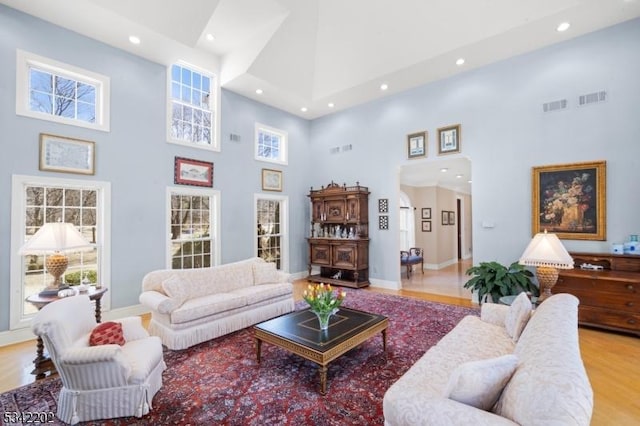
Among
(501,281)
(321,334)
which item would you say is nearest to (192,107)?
(321,334)

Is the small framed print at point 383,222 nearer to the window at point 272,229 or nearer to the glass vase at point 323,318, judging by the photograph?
the window at point 272,229

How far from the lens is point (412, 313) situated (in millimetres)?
4586

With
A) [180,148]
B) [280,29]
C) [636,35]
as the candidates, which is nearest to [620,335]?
[636,35]

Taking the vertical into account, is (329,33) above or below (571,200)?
above

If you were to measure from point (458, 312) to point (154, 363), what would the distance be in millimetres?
4169

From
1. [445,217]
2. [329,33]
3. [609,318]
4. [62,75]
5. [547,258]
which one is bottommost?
[609,318]

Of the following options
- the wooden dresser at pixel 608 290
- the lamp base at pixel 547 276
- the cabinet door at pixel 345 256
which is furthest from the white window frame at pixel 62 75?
the wooden dresser at pixel 608 290

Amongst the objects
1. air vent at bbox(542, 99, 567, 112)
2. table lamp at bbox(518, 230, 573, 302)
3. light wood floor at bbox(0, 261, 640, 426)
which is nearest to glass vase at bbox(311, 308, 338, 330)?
light wood floor at bbox(0, 261, 640, 426)

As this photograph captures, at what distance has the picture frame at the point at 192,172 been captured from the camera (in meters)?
5.29

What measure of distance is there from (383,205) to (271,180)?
8.68ft

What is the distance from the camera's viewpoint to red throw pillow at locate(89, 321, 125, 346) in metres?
2.46

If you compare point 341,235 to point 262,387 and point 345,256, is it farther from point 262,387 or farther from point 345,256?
point 262,387

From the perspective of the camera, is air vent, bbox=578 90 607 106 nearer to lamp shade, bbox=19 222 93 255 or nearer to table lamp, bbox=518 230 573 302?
table lamp, bbox=518 230 573 302

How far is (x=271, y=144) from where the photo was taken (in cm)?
714
